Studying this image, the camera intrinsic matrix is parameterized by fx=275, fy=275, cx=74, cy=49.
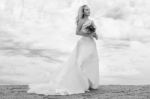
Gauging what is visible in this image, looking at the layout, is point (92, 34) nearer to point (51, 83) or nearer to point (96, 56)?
point (96, 56)

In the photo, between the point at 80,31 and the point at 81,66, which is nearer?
the point at 81,66

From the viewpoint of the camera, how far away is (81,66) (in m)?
10.1

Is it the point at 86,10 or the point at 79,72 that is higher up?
the point at 86,10

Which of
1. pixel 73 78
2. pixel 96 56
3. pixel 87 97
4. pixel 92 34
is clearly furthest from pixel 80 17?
pixel 87 97

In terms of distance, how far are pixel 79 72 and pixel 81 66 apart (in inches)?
9.5

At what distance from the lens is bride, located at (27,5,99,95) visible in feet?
33.0

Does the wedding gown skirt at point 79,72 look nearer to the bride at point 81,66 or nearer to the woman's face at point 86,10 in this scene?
the bride at point 81,66

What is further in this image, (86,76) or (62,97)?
(86,76)

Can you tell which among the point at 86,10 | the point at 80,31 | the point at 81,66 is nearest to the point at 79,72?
the point at 81,66

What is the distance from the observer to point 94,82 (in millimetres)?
10438

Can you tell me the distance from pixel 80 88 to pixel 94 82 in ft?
2.19

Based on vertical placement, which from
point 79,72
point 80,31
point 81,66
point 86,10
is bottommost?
point 79,72

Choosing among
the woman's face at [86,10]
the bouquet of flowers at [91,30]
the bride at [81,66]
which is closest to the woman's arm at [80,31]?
the bride at [81,66]

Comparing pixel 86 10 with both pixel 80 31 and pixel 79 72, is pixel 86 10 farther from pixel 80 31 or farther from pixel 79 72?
pixel 79 72
